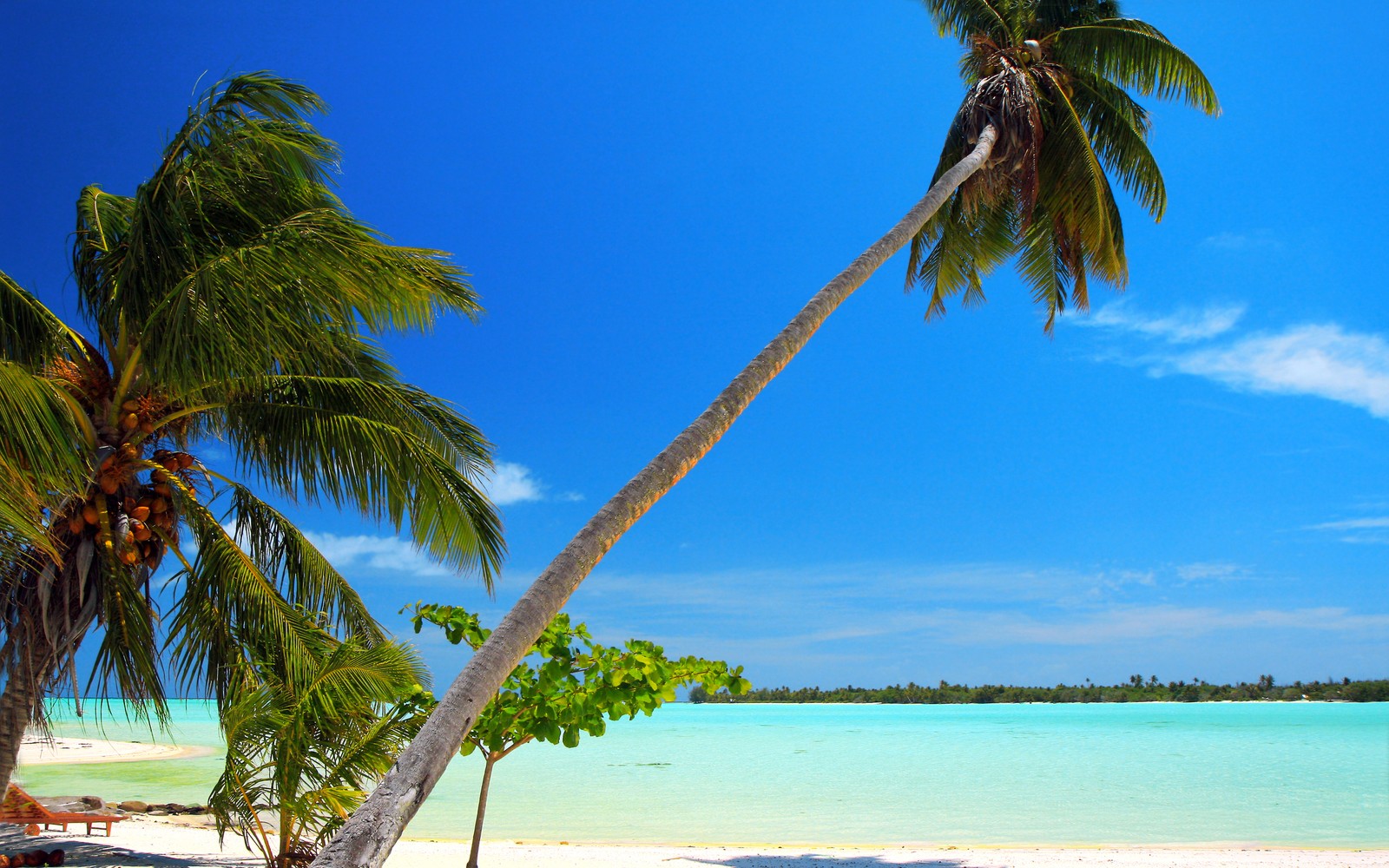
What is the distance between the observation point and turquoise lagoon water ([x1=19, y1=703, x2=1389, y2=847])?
13734 mm

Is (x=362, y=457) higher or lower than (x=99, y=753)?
higher

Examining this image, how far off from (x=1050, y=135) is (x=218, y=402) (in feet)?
29.3

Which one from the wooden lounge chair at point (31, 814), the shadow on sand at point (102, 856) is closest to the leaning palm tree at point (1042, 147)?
the shadow on sand at point (102, 856)

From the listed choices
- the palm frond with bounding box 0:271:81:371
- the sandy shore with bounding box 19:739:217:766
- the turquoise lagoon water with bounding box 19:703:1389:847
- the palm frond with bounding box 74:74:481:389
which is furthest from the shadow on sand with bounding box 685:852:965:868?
the sandy shore with bounding box 19:739:217:766

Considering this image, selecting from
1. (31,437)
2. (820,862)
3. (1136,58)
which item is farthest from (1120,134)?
(31,437)

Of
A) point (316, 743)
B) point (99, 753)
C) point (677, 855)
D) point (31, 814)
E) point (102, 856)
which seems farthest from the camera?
point (99, 753)

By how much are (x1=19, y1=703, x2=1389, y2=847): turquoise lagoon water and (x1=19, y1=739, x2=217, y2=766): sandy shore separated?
2277 millimetres

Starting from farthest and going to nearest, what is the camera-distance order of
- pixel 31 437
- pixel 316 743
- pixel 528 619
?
pixel 316 743 → pixel 31 437 → pixel 528 619

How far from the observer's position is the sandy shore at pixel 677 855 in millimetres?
8750

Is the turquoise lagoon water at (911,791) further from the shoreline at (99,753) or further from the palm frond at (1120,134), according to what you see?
the palm frond at (1120,134)

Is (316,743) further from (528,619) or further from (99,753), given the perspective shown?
Answer: (99,753)

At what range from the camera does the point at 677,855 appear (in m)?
10.6

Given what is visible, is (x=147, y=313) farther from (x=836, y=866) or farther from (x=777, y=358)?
(x=836, y=866)

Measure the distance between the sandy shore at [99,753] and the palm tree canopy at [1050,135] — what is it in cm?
2597
